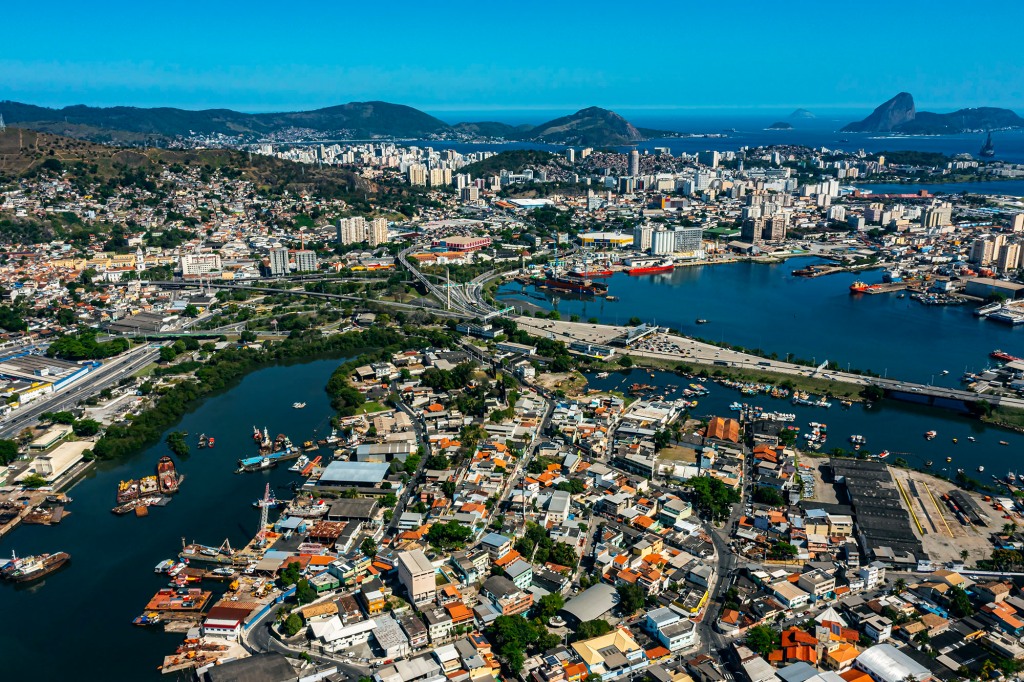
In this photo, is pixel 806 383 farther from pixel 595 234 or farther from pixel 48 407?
pixel 595 234

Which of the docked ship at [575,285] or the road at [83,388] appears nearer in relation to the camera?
the road at [83,388]

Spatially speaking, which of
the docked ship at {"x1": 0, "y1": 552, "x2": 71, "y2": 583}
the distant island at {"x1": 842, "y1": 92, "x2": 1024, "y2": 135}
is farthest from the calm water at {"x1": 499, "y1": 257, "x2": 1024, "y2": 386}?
the distant island at {"x1": 842, "y1": 92, "x2": 1024, "y2": 135}

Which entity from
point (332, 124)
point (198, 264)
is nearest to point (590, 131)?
point (332, 124)

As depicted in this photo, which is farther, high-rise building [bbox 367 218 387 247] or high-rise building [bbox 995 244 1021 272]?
high-rise building [bbox 367 218 387 247]

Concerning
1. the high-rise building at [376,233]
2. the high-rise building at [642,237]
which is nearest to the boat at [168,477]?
the high-rise building at [376,233]

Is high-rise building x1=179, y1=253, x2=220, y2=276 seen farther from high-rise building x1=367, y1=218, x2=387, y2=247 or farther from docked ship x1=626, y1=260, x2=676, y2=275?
docked ship x1=626, y1=260, x2=676, y2=275

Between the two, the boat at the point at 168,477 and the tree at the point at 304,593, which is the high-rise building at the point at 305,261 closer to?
the boat at the point at 168,477

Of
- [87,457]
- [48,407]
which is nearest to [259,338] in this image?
[48,407]

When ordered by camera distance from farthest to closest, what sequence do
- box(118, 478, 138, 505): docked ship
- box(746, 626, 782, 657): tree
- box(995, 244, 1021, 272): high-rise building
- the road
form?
box(995, 244, 1021, 272): high-rise building → the road → box(118, 478, 138, 505): docked ship → box(746, 626, 782, 657): tree
